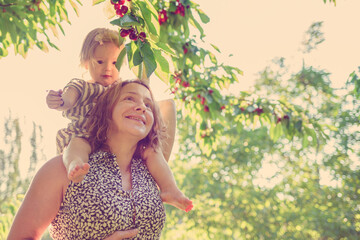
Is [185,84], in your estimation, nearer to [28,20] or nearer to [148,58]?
[28,20]

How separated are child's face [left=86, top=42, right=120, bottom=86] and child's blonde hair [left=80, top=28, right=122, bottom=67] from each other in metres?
0.02

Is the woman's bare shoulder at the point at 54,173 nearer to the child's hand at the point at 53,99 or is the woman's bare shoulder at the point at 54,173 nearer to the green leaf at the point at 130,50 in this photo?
the child's hand at the point at 53,99

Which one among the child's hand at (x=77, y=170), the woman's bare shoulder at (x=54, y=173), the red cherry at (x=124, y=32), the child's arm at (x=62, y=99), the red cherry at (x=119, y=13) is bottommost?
the woman's bare shoulder at (x=54, y=173)

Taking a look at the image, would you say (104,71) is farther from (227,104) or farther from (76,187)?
(227,104)

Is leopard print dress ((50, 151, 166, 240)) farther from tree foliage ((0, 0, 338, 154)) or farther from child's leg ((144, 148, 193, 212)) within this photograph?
→ tree foliage ((0, 0, 338, 154))

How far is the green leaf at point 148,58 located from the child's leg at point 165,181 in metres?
0.55

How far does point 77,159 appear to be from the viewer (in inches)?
46.6

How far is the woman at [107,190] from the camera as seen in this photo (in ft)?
3.81

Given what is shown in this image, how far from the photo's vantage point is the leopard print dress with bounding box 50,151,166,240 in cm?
116

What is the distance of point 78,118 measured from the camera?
1599 millimetres

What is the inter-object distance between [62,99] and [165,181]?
0.60 meters

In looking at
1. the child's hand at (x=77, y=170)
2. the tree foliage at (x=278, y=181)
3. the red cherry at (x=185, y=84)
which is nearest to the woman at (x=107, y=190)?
the child's hand at (x=77, y=170)

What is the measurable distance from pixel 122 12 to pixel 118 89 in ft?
1.22

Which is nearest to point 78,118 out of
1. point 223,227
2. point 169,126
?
point 169,126
